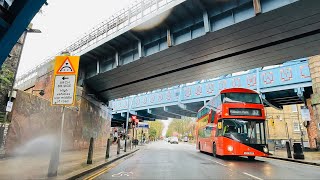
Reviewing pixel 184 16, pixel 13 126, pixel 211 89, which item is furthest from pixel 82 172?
pixel 211 89

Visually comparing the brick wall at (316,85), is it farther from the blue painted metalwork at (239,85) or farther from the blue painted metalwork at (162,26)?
the blue painted metalwork at (162,26)

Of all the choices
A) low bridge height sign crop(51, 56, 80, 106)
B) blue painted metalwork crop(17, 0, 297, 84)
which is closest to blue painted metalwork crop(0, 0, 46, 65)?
low bridge height sign crop(51, 56, 80, 106)

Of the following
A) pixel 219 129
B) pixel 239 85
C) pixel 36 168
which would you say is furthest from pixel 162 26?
pixel 239 85

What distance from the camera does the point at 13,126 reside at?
13.5 metres

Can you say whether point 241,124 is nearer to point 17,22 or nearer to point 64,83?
point 64,83

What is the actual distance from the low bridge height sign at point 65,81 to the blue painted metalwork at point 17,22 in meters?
3.21

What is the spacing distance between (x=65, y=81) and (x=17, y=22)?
3.57 metres

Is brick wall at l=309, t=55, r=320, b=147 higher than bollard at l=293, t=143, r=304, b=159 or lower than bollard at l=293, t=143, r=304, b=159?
higher

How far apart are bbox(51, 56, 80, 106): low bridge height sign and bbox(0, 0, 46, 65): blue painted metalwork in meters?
3.21

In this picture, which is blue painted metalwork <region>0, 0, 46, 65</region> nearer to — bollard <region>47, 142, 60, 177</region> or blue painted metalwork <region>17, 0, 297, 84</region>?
bollard <region>47, 142, 60, 177</region>

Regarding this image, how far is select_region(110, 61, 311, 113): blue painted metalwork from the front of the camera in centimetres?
2466

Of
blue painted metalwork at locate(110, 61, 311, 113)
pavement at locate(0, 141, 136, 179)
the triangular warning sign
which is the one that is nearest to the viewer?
pavement at locate(0, 141, 136, 179)

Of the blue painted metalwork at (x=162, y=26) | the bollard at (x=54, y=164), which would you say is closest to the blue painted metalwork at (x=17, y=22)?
the bollard at (x=54, y=164)

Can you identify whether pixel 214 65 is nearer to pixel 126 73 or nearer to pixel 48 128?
pixel 126 73
